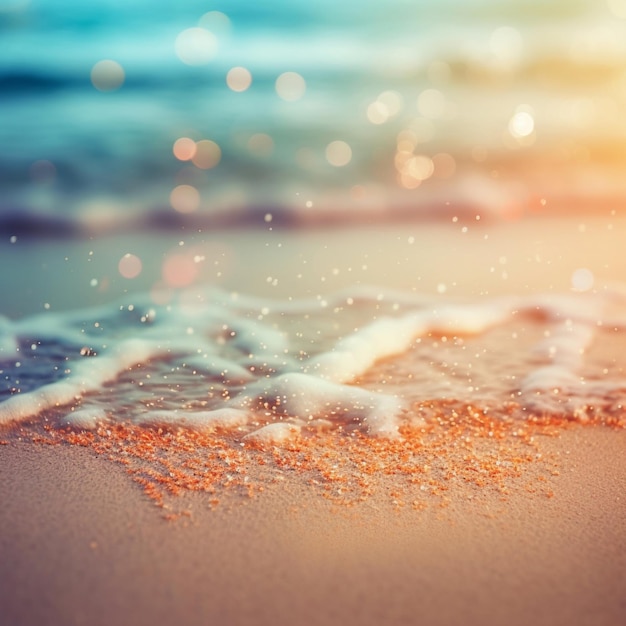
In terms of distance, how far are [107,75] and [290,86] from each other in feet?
5.24

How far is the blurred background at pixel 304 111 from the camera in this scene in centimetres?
449

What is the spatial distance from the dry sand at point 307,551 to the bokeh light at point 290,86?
540cm

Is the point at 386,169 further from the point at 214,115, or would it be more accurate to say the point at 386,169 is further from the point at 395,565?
the point at 395,565

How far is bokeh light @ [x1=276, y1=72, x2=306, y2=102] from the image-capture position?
6.75 metres

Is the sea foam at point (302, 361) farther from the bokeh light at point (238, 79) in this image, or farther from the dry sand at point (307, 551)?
the bokeh light at point (238, 79)

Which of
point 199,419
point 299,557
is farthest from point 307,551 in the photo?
point 199,419

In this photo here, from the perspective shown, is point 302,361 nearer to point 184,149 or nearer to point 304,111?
point 184,149

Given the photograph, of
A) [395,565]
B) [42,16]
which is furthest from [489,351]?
[42,16]

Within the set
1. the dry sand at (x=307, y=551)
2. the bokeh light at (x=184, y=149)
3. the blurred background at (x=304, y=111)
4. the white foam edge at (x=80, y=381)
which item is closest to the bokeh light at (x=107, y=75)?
the blurred background at (x=304, y=111)

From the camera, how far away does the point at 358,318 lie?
2.50 m

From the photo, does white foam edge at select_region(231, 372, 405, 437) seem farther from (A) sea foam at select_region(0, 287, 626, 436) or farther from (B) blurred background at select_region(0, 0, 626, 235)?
(B) blurred background at select_region(0, 0, 626, 235)

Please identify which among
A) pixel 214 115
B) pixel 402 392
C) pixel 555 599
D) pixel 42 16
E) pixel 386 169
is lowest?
pixel 555 599

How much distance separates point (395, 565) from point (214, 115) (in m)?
5.45

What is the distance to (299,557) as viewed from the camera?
1282 mm
